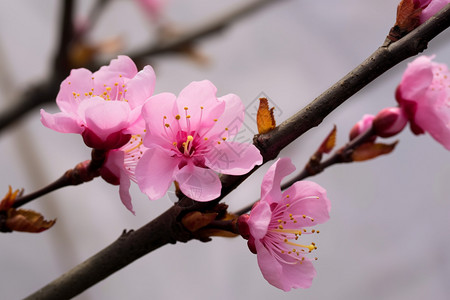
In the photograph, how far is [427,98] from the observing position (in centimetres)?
73

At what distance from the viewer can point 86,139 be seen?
0.63 meters

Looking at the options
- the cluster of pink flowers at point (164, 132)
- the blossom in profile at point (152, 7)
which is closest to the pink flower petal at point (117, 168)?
the cluster of pink flowers at point (164, 132)

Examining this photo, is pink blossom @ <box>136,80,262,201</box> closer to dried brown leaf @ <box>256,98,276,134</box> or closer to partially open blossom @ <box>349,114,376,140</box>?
dried brown leaf @ <box>256,98,276,134</box>

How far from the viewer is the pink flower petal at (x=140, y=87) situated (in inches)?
23.6

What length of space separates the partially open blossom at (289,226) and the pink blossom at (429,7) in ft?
0.82

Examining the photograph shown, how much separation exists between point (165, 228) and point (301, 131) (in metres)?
0.20

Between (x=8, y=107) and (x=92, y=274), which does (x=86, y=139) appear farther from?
(x=8, y=107)

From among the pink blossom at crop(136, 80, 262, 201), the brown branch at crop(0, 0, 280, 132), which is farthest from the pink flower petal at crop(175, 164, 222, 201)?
the brown branch at crop(0, 0, 280, 132)

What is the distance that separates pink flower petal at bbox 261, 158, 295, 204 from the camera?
0.59 m

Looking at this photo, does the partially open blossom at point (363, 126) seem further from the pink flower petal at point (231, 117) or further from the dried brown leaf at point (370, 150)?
the pink flower petal at point (231, 117)

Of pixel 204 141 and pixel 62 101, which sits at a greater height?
pixel 62 101

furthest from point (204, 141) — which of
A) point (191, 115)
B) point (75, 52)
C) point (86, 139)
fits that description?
point (75, 52)

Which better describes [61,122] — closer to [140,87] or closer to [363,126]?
[140,87]

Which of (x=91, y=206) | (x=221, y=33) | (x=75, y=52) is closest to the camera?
(x=75, y=52)
